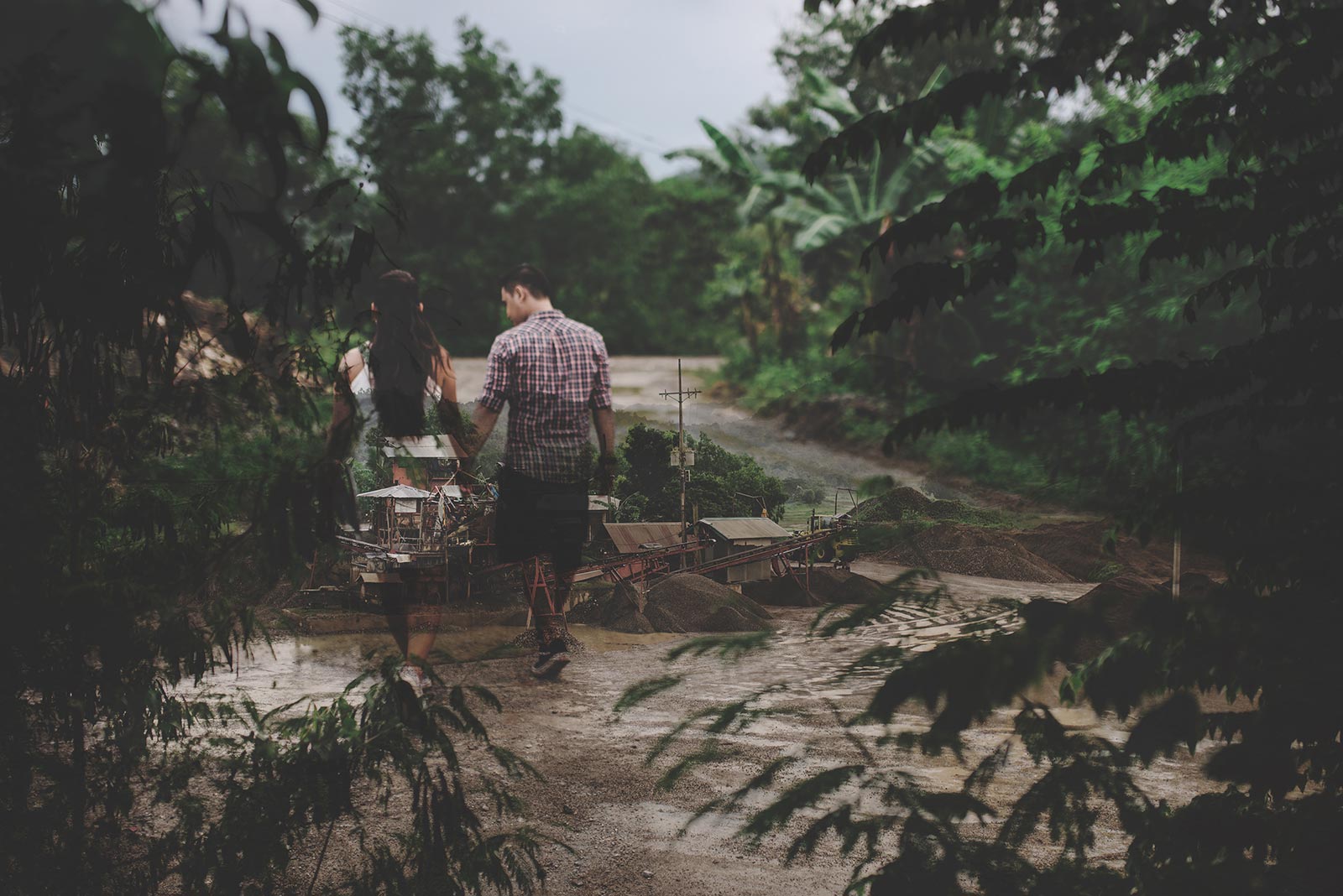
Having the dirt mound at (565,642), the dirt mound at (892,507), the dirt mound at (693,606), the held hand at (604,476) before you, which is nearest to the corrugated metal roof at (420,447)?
the held hand at (604,476)

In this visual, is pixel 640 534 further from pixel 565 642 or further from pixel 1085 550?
pixel 1085 550

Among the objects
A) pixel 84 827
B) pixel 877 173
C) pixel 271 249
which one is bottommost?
pixel 84 827

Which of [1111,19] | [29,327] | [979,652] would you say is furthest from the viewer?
[29,327]

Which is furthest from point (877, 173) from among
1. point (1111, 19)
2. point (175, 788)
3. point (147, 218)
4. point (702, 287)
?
point (175, 788)

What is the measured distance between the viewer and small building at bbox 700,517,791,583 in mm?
2328

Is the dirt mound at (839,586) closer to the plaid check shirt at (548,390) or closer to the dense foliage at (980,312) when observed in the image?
the dense foliage at (980,312)

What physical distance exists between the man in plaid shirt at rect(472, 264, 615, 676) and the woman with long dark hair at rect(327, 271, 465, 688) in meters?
0.14

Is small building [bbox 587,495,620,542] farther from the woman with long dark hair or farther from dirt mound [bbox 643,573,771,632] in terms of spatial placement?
the woman with long dark hair

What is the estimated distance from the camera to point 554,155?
7.61ft

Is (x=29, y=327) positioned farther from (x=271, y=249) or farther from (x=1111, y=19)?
(x=1111, y=19)

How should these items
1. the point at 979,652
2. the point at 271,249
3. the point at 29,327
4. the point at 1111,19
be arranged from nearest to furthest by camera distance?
the point at 979,652
the point at 1111,19
the point at 29,327
the point at 271,249

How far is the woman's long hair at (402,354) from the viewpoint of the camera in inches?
78.6

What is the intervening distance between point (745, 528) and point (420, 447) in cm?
74

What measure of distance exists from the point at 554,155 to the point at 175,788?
4.90 feet
